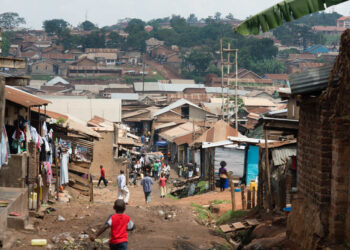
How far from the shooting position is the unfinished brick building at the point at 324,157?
778cm

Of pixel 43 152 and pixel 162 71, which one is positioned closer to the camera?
pixel 43 152

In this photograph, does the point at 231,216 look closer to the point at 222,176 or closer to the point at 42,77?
the point at 222,176

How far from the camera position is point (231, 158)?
23.0 m

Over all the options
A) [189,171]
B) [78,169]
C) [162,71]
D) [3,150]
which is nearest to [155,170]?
[189,171]

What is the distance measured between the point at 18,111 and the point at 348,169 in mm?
7447

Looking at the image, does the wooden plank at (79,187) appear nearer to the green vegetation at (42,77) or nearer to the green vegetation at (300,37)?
the green vegetation at (42,77)

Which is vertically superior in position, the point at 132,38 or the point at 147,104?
the point at 132,38

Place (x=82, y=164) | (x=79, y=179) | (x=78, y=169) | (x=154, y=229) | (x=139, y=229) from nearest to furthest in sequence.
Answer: (x=139, y=229)
(x=154, y=229)
(x=79, y=179)
(x=78, y=169)
(x=82, y=164)

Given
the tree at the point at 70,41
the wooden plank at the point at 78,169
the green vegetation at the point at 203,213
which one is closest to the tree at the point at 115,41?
the tree at the point at 70,41

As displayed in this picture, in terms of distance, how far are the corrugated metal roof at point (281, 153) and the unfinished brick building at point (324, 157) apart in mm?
5185

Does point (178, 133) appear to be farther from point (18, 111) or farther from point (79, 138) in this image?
point (18, 111)

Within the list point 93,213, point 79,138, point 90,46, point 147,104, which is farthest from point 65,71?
point 93,213

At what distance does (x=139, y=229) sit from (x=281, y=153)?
463 cm

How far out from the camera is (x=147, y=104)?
205 feet
